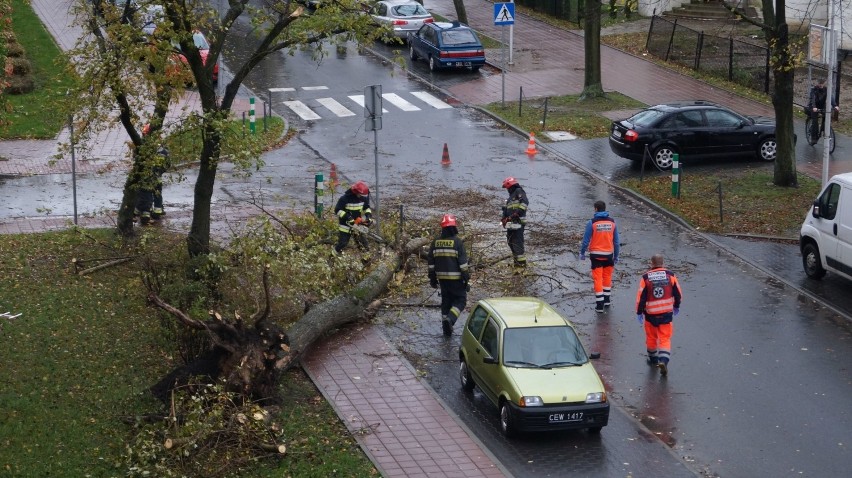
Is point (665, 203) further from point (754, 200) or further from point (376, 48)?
point (376, 48)

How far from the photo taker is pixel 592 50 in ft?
103

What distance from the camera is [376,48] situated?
40.0 m

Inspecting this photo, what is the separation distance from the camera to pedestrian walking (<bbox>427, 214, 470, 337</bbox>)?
1533 centimetres

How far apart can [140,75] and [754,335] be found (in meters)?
9.71

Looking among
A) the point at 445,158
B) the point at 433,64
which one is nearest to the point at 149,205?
the point at 445,158

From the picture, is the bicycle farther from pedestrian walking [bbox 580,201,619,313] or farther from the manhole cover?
pedestrian walking [bbox 580,201,619,313]

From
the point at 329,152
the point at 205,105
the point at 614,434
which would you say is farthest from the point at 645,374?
the point at 329,152

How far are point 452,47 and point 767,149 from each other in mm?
12535

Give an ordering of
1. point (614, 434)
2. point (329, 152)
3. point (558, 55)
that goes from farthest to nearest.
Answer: point (558, 55) → point (329, 152) → point (614, 434)

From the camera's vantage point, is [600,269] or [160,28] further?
[600,269]

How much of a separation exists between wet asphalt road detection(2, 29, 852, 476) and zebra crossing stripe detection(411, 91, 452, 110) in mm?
4845

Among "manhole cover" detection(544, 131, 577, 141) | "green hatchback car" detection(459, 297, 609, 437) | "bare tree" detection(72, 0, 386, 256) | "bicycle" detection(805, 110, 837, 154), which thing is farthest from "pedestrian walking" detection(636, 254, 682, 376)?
"manhole cover" detection(544, 131, 577, 141)

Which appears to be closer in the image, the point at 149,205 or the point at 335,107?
the point at 149,205

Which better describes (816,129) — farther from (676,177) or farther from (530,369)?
(530,369)
